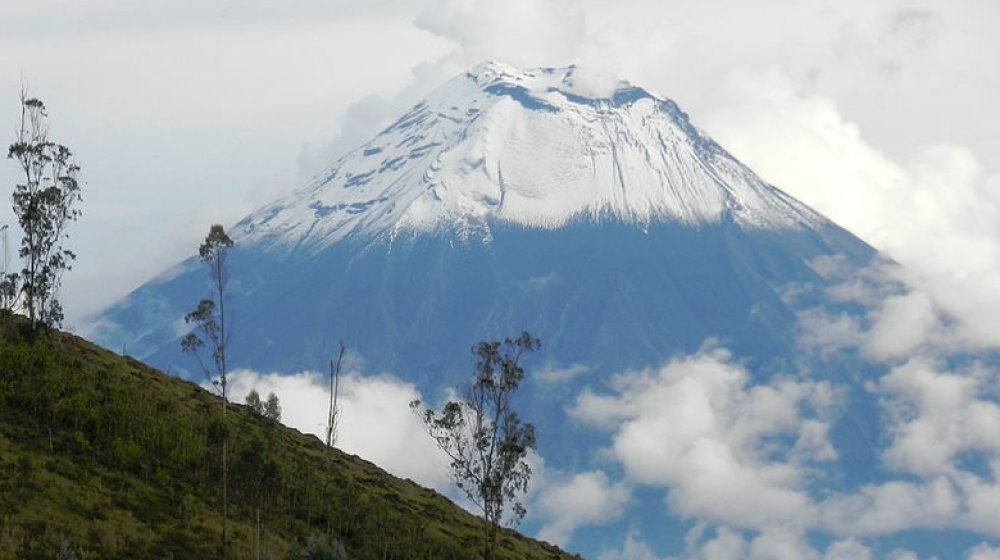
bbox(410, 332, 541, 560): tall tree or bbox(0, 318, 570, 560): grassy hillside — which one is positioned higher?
bbox(410, 332, 541, 560): tall tree

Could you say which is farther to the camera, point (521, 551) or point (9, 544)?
point (521, 551)

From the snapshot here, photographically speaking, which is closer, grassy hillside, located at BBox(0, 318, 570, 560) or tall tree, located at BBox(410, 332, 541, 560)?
grassy hillside, located at BBox(0, 318, 570, 560)

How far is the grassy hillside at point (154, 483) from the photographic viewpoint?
65.8 m

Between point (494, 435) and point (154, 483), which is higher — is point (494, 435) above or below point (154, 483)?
above

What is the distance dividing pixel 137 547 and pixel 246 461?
29.1 feet

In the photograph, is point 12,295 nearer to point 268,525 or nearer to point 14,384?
point 14,384

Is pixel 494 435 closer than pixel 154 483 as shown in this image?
No

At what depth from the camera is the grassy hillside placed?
2591 inches

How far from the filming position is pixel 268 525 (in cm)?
7625

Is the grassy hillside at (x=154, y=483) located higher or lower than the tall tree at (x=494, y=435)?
lower

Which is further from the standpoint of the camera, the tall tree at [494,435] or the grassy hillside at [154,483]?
the tall tree at [494,435]

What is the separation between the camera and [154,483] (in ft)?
242

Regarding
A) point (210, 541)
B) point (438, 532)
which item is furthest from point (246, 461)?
point (438, 532)

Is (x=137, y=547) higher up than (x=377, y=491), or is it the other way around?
(x=377, y=491)
